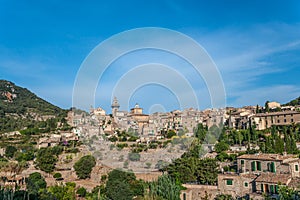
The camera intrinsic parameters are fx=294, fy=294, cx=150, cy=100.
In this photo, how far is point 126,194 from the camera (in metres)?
10.4

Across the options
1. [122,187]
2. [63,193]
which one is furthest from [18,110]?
[122,187]

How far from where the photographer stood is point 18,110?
1516 inches

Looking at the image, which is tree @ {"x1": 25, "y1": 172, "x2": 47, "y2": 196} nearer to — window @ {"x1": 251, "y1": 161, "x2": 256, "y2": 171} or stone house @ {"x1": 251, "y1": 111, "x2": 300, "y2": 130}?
window @ {"x1": 251, "y1": 161, "x2": 256, "y2": 171}

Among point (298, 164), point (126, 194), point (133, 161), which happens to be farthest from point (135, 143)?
point (298, 164)

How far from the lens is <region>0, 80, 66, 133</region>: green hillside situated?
1245 inches

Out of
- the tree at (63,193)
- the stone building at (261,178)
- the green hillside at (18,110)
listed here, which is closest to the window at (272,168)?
the stone building at (261,178)

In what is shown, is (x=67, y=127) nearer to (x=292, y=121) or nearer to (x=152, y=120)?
(x=152, y=120)

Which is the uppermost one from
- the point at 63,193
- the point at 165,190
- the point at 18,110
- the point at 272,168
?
the point at 18,110

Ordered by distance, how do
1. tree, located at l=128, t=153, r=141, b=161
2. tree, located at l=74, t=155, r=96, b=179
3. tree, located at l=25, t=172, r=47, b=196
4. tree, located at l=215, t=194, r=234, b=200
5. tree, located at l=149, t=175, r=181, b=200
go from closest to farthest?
tree, located at l=215, t=194, r=234, b=200
tree, located at l=149, t=175, r=181, b=200
tree, located at l=25, t=172, r=47, b=196
tree, located at l=74, t=155, r=96, b=179
tree, located at l=128, t=153, r=141, b=161

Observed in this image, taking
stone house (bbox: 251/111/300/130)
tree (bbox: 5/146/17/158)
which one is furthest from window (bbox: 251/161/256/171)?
tree (bbox: 5/146/17/158)

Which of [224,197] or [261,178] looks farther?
[224,197]

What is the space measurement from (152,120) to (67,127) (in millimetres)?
9241

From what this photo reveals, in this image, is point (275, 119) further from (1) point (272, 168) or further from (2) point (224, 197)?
(2) point (224, 197)

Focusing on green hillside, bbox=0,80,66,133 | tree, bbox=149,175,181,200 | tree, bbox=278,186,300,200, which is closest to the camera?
tree, bbox=278,186,300,200
